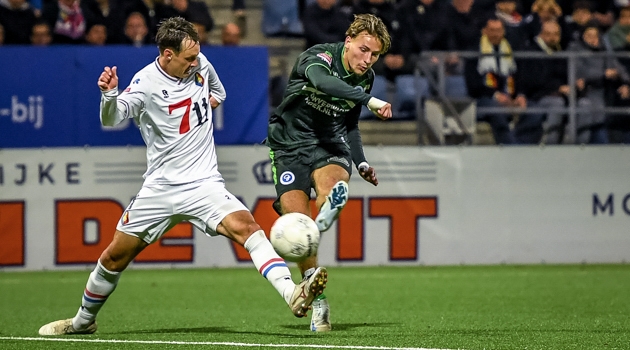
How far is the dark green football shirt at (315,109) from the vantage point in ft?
26.6

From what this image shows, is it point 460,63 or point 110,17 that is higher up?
point 110,17

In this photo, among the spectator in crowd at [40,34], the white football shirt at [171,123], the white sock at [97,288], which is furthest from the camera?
the spectator in crowd at [40,34]

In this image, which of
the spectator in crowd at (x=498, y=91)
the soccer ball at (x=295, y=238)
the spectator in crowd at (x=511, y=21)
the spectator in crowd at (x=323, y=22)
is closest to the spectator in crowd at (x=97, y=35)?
the spectator in crowd at (x=323, y=22)

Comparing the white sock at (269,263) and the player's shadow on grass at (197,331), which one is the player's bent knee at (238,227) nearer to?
the white sock at (269,263)

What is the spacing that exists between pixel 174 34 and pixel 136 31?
7.62 m

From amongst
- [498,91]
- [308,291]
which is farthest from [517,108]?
[308,291]

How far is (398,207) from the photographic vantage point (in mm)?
14406

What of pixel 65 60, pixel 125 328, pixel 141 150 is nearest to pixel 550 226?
pixel 141 150

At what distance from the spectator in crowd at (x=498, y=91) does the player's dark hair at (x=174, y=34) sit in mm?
7897

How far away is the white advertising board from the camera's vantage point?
13.9 meters

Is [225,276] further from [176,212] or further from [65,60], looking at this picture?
[176,212]

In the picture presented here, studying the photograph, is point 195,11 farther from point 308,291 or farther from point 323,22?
point 308,291

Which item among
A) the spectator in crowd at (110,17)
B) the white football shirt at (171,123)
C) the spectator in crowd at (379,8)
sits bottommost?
the white football shirt at (171,123)

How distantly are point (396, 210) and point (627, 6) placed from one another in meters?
5.69
